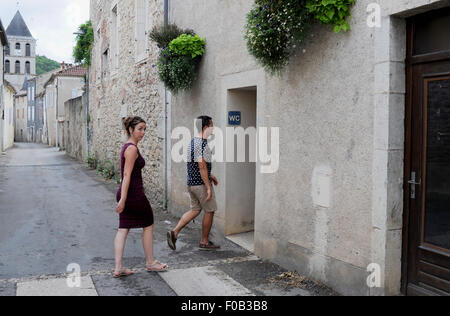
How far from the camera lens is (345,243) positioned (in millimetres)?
4312

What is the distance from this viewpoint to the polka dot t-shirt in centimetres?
582

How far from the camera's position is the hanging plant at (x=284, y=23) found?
421 cm

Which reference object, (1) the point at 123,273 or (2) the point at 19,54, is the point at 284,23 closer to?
(1) the point at 123,273

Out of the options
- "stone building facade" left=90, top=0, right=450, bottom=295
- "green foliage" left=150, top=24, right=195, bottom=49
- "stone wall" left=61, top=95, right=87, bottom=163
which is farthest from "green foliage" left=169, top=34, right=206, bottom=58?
"stone wall" left=61, top=95, right=87, bottom=163

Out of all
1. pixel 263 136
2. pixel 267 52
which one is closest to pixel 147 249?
pixel 263 136

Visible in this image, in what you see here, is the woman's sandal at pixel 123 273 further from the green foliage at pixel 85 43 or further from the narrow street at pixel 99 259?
the green foliage at pixel 85 43

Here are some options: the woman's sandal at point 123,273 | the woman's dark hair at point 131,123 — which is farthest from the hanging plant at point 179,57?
the woman's sandal at point 123,273

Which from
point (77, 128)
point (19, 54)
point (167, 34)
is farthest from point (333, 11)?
point (19, 54)

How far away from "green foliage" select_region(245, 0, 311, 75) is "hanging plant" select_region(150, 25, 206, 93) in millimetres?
2339

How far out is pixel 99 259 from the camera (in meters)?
5.67

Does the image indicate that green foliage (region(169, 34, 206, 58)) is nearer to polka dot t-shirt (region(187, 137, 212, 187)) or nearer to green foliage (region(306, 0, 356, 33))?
polka dot t-shirt (region(187, 137, 212, 187))

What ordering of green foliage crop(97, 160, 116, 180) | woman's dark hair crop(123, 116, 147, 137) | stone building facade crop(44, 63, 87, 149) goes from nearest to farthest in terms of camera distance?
woman's dark hair crop(123, 116, 147, 137)
green foliage crop(97, 160, 116, 180)
stone building facade crop(44, 63, 87, 149)

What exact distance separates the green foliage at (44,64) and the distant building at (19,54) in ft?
40.0

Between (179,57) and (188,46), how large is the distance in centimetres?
23
